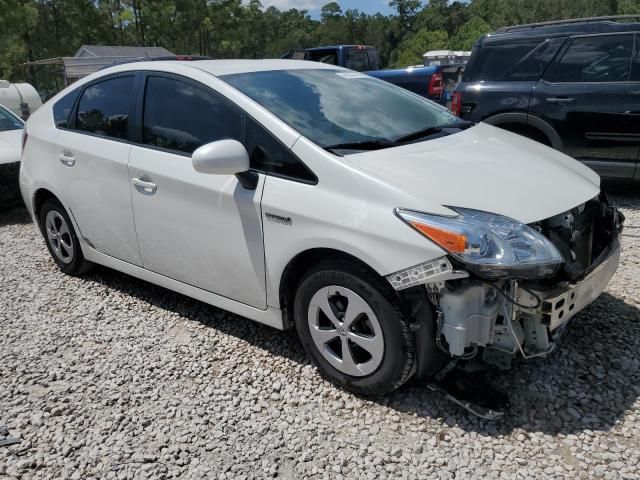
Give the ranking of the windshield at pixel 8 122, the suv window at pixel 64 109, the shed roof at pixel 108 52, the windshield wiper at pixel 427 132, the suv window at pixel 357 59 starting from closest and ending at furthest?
the windshield wiper at pixel 427 132
the suv window at pixel 64 109
the windshield at pixel 8 122
the suv window at pixel 357 59
the shed roof at pixel 108 52

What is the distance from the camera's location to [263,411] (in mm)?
2895

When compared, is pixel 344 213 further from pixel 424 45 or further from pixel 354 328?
pixel 424 45

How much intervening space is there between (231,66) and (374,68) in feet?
41.8

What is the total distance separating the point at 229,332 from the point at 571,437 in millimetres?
2084

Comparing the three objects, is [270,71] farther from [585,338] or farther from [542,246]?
[585,338]

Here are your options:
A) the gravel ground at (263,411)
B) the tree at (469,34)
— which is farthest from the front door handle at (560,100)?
the tree at (469,34)

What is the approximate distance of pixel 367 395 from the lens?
2.91 m

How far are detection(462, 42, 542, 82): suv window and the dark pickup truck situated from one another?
14.7 feet

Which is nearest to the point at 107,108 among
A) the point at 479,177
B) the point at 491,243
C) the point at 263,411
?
the point at 263,411

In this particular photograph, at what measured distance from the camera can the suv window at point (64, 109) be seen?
14.3 feet

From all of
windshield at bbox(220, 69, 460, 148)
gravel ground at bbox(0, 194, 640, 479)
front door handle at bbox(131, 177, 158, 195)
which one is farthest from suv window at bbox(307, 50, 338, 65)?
gravel ground at bbox(0, 194, 640, 479)

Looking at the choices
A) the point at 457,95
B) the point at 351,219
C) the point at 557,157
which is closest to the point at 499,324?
the point at 351,219

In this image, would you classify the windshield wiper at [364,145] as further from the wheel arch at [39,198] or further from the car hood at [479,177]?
the wheel arch at [39,198]

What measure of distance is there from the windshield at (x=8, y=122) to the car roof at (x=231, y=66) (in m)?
4.84
